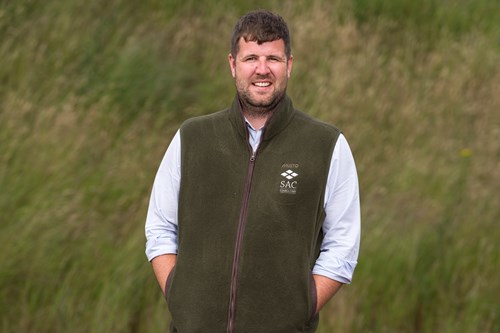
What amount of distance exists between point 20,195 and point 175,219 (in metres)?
2.77

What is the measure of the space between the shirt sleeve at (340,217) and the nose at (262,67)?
0.33m

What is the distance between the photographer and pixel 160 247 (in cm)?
299

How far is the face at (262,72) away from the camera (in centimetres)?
285

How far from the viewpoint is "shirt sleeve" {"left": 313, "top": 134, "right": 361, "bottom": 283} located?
289 cm

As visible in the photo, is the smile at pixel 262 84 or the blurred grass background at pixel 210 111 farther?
the blurred grass background at pixel 210 111

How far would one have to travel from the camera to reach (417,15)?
317 inches

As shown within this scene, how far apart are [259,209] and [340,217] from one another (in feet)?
0.85

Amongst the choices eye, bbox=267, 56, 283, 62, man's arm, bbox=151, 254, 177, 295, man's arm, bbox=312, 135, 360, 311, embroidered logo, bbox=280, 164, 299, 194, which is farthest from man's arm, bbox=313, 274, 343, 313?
eye, bbox=267, 56, 283, 62

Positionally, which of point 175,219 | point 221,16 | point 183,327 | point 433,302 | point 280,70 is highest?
point 221,16

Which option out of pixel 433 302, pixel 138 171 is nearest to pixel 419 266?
pixel 433 302

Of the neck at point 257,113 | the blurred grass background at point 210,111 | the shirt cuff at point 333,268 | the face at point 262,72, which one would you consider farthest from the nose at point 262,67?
the blurred grass background at point 210,111

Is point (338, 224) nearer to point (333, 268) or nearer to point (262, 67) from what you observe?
point (333, 268)

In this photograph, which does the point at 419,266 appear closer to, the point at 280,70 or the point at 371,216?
the point at 371,216

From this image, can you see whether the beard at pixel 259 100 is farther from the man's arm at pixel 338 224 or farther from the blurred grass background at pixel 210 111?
the blurred grass background at pixel 210 111
